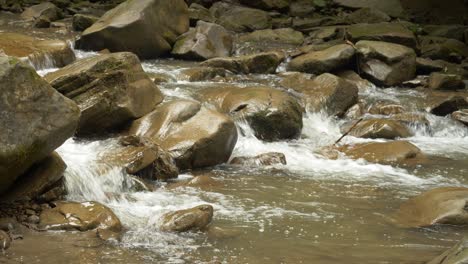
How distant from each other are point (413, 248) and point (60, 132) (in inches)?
125

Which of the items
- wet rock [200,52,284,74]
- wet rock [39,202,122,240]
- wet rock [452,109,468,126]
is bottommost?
wet rock [452,109,468,126]

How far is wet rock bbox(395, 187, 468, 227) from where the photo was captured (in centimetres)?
598

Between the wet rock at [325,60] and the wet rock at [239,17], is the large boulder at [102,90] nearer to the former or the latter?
the wet rock at [325,60]

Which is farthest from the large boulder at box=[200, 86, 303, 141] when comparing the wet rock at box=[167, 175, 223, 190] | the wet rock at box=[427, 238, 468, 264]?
the wet rock at box=[427, 238, 468, 264]

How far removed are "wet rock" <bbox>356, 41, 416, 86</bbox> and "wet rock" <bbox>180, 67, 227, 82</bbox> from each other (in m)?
2.95

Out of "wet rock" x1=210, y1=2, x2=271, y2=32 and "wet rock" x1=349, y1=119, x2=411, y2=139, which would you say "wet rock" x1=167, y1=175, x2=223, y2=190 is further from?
"wet rock" x1=210, y1=2, x2=271, y2=32

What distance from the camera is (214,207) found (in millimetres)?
6266

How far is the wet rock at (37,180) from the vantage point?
5.71m

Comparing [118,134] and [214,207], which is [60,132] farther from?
[118,134]

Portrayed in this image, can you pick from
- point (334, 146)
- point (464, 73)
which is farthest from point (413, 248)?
point (464, 73)

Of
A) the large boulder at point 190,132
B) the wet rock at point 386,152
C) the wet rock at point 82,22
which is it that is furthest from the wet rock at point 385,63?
the wet rock at point 82,22

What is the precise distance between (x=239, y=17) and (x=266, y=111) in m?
8.83

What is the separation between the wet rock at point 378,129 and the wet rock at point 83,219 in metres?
5.18

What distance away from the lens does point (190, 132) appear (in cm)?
776
